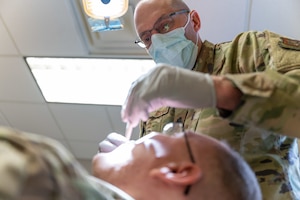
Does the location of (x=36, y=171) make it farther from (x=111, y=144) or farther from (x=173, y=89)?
(x=111, y=144)

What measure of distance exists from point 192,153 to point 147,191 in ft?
0.52

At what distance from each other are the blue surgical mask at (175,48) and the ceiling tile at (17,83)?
139cm

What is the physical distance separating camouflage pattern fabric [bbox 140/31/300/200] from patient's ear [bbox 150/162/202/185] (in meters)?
0.16

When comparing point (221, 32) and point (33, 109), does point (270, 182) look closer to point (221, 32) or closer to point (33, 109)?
point (221, 32)

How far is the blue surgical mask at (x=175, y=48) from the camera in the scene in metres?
1.65

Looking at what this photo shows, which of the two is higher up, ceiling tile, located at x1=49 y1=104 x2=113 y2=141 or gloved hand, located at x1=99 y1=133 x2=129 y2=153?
gloved hand, located at x1=99 y1=133 x2=129 y2=153

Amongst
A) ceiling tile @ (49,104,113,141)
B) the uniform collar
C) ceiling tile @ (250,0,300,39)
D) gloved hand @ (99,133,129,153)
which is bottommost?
ceiling tile @ (49,104,113,141)

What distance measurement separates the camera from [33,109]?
3.16 metres

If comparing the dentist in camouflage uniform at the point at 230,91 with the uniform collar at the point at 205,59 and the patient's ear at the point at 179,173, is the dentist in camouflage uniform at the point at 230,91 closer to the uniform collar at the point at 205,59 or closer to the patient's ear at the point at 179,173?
the uniform collar at the point at 205,59

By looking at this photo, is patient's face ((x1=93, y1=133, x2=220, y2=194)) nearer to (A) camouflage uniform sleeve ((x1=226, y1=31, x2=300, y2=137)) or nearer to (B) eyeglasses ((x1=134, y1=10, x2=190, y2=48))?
(A) camouflage uniform sleeve ((x1=226, y1=31, x2=300, y2=137))

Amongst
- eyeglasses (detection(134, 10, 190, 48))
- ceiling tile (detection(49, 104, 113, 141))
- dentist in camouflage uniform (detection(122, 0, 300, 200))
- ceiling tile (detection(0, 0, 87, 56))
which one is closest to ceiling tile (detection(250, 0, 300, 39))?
dentist in camouflage uniform (detection(122, 0, 300, 200))

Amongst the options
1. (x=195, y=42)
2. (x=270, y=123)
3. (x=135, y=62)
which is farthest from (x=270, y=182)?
(x=135, y=62)

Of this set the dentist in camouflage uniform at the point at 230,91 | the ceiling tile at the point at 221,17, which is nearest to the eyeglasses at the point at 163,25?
the dentist in camouflage uniform at the point at 230,91

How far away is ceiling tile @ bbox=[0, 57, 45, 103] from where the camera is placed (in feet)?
9.01
